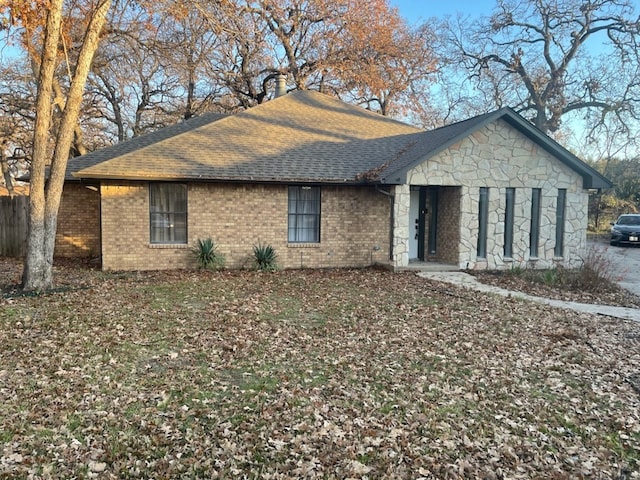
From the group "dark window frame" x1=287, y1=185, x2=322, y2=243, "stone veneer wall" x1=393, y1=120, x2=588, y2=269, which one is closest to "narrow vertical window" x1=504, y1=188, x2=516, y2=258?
"stone veneer wall" x1=393, y1=120, x2=588, y2=269

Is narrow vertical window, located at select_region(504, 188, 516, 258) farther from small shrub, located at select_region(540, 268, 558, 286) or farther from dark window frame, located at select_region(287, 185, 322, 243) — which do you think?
dark window frame, located at select_region(287, 185, 322, 243)

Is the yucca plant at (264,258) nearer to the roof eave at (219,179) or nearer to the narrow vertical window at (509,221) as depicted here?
the roof eave at (219,179)

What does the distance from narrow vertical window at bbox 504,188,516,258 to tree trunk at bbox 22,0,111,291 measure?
11.0 m

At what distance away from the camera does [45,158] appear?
8766 millimetres

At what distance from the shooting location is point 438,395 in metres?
4.72

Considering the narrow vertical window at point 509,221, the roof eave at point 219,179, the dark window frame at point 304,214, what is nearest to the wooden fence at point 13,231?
the roof eave at point 219,179

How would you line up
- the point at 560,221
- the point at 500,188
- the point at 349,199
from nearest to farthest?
the point at 500,188 < the point at 349,199 < the point at 560,221

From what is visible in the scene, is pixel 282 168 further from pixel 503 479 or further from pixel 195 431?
pixel 503 479

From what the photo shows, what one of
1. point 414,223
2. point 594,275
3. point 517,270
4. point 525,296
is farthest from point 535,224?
point 525,296

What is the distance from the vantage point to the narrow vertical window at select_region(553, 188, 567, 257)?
13.6 meters

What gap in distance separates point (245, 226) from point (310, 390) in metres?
8.45

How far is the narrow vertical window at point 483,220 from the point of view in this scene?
42.9 feet

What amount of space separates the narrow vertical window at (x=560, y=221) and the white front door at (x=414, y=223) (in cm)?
400

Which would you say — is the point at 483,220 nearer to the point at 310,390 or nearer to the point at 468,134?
the point at 468,134
